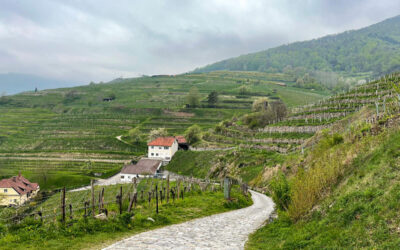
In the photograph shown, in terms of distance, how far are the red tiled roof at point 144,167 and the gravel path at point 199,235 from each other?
5580cm

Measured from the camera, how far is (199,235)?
1423 cm

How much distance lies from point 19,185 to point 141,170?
27976 mm

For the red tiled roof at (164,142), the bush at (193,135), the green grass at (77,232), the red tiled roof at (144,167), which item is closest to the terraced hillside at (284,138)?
the red tiled roof at (144,167)

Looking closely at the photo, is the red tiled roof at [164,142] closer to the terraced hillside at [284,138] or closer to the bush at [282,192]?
the terraced hillside at [284,138]

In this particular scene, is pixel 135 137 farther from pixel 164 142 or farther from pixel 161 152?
pixel 164 142

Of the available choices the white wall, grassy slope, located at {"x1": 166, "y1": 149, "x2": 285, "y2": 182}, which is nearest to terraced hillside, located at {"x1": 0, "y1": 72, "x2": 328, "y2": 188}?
the white wall

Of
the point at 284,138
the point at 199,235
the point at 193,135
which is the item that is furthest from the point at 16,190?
the point at 199,235

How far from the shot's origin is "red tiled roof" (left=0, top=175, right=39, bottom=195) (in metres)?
61.0

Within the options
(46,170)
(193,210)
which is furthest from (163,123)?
(193,210)

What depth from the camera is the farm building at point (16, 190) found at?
197 feet

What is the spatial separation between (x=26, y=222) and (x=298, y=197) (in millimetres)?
13518

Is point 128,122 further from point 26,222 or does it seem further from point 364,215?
point 364,215

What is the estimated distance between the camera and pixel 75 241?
39.9 ft

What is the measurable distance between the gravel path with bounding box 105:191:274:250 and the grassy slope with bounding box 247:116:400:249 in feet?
3.92
